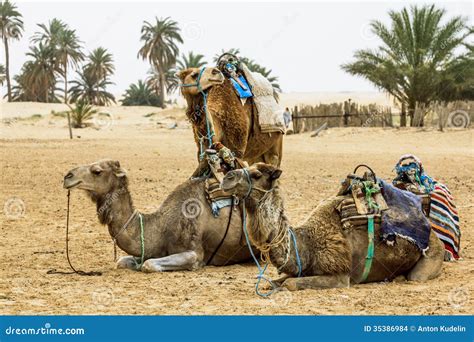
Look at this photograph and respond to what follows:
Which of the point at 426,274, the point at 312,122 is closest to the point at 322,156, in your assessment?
the point at 312,122

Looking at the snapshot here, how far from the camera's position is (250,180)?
6430 mm

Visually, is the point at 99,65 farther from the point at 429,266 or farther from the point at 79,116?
the point at 429,266

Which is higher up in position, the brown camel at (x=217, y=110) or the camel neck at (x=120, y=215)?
the brown camel at (x=217, y=110)

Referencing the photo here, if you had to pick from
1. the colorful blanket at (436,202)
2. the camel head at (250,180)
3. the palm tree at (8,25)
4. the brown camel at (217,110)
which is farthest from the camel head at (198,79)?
the palm tree at (8,25)

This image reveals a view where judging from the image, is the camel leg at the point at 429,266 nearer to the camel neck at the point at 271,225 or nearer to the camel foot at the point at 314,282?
the camel foot at the point at 314,282

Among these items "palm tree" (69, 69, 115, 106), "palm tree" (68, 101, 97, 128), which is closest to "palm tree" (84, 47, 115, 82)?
"palm tree" (69, 69, 115, 106)

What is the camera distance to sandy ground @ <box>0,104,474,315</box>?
20.7ft

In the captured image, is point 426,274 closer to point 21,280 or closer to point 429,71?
point 21,280

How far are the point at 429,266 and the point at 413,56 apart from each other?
27.4 meters

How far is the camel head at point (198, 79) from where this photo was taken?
9117 millimetres

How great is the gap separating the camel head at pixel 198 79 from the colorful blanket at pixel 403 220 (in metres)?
2.69

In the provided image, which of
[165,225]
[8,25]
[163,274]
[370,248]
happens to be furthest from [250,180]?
[8,25]

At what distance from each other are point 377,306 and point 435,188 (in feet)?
8.26

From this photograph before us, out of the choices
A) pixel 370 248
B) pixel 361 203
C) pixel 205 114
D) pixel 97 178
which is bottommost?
pixel 370 248
